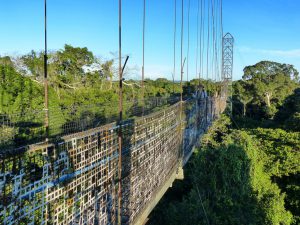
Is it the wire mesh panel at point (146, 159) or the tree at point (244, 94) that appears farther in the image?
the tree at point (244, 94)

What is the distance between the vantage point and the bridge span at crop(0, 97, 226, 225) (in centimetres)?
123

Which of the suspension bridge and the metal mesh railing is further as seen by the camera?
the metal mesh railing

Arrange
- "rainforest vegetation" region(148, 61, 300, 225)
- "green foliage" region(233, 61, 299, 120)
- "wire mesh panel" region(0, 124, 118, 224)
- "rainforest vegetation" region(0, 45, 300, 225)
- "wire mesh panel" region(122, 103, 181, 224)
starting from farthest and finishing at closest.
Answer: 1. "green foliage" region(233, 61, 299, 120)
2. "rainforest vegetation" region(148, 61, 300, 225)
3. "rainforest vegetation" region(0, 45, 300, 225)
4. "wire mesh panel" region(122, 103, 181, 224)
5. "wire mesh panel" region(0, 124, 118, 224)

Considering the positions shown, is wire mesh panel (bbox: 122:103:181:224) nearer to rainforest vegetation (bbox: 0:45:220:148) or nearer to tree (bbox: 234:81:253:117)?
rainforest vegetation (bbox: 0:45:220:148)

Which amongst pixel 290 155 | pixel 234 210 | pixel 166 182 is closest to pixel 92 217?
pixel 166 182

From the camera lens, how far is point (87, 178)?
1.70 m

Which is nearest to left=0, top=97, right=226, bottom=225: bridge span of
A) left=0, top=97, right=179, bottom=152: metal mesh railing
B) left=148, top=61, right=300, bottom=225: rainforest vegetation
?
left=0, top=97, right=179, bottom=152: metal mesh railing

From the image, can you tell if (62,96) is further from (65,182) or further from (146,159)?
(65,182)

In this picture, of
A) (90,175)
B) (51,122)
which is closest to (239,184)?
(51,122)

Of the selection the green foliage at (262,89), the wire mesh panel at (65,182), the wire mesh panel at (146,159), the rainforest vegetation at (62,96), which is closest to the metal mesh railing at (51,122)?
the rainforest vegetation at (62,96)

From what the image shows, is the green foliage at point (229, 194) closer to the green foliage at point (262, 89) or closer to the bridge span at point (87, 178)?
the bridge span at point (87, 178)

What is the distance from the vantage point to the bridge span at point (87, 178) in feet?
4.03

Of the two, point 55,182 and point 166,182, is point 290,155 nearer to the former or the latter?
point 166,182

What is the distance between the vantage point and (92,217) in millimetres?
1726
